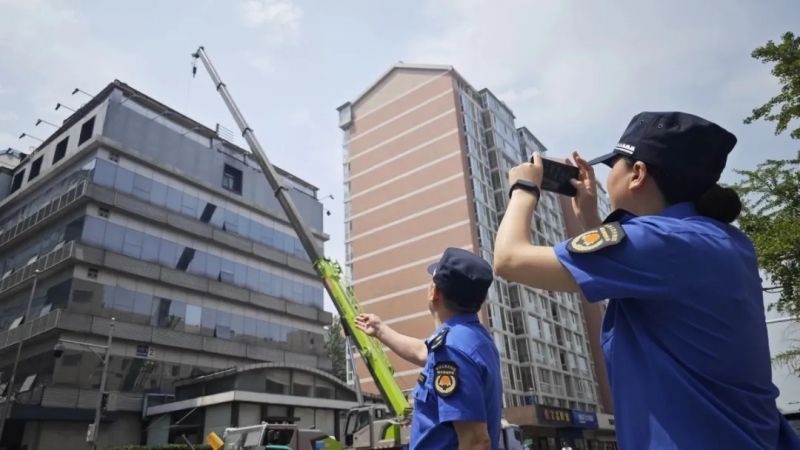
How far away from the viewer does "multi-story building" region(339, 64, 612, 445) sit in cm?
3994

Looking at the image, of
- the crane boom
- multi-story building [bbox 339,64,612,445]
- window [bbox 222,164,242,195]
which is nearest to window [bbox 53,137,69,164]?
window [bbox 222,164,242,195]

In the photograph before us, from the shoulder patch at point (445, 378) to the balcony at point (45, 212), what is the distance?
30.8m

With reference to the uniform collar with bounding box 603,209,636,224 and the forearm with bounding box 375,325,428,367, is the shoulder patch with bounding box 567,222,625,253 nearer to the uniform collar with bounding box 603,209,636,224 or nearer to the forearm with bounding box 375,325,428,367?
the uniform collar with bounding box 603,209,636,224

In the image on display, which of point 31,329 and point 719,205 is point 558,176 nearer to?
point 719,205

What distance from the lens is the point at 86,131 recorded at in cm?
3108

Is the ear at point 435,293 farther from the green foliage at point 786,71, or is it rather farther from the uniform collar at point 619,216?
the green foliage at point 786,71

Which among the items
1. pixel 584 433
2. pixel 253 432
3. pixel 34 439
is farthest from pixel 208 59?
pixel 584 433

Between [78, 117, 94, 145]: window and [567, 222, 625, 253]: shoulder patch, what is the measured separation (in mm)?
35474

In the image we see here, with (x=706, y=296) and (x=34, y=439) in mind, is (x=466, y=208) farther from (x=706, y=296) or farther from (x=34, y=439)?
(x=706, y=296)

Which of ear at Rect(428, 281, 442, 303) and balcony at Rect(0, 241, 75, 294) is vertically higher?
balcony at Rect(0, 241, 75, 294)

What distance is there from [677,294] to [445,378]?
1165 millimetres

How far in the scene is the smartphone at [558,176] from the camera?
2.05m

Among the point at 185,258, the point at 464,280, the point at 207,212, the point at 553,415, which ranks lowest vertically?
the point at 553,415

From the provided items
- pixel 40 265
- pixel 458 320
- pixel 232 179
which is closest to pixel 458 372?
pixel 458 320
